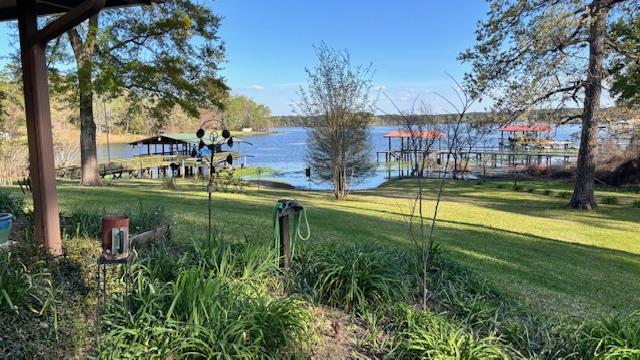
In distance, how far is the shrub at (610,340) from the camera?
109 inches

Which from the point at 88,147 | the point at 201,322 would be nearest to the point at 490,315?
the point at 201,322

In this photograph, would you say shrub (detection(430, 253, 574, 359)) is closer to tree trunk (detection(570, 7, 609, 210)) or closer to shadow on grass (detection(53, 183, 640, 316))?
shadow on grass (detection(53, 183, 640, 316))

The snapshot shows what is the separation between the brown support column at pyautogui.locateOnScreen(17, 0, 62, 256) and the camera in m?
3.93

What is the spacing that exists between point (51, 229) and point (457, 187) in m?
23.1

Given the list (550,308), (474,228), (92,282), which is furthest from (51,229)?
(474,228)

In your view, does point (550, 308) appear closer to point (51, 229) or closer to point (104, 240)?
point (104, 240)

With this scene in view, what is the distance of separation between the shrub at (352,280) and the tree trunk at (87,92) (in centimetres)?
1129

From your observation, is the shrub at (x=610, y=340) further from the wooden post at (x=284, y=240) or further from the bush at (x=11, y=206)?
the bush at (x=11, y=206)

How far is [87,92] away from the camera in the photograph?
42.8 feet

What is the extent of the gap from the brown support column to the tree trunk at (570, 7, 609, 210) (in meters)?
14.3

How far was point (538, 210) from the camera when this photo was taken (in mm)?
14945

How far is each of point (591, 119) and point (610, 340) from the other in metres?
13.4


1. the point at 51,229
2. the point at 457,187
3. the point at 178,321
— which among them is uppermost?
the point at 51,229

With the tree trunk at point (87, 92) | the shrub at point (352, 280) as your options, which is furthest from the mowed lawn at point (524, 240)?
the tree trunk at point (87, 92)
